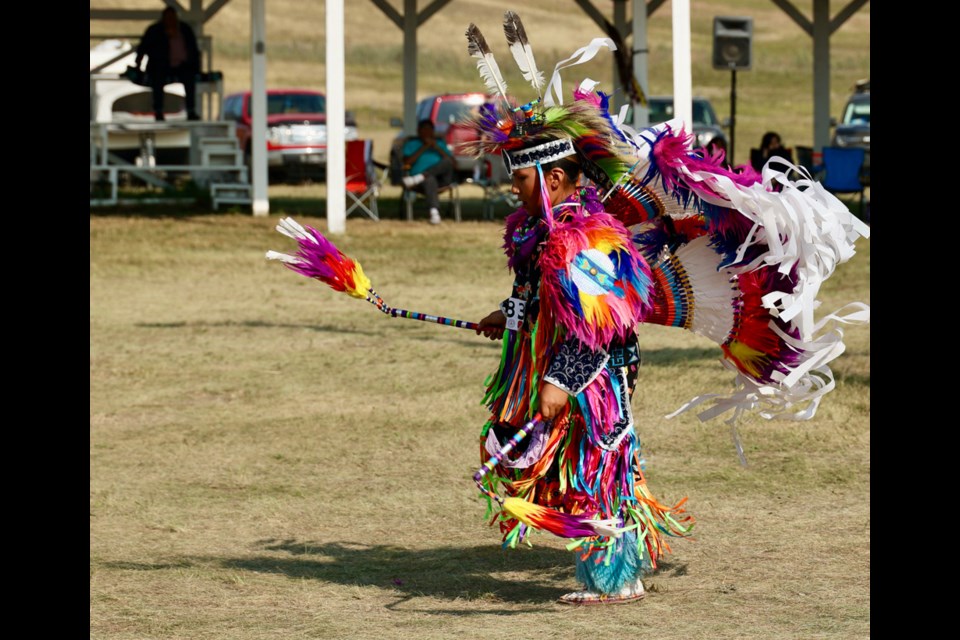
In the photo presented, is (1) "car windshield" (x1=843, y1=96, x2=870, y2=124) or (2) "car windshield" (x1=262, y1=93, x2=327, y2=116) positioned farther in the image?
(2) "car windshield" (x1=262, y1=93, x2=327, y2=116)

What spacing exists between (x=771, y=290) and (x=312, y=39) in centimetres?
4734

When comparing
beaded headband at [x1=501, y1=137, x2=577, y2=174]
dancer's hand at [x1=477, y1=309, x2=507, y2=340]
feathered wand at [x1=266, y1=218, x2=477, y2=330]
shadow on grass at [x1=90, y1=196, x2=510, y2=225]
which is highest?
shadow on grass at [x1=90, y1=196, x2=510, y2=225]

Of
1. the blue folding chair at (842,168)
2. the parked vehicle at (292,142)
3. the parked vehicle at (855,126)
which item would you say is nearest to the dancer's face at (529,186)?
the blue folding chair at (842,168)

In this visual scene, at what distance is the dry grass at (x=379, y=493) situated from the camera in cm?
462

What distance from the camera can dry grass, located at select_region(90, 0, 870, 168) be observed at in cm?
4169

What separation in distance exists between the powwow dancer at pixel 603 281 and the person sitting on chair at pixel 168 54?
507 inches

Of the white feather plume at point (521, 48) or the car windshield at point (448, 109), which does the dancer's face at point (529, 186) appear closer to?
the white feather plume at point (521, 48)

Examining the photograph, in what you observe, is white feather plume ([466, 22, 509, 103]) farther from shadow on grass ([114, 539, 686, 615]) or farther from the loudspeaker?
the loudspeaker

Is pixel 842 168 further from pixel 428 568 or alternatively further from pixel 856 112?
pixel 428 568

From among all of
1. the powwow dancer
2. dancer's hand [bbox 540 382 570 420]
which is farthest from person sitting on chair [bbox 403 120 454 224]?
dancer's hand [bbox 540 382 570 420]

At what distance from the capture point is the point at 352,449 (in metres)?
6.96

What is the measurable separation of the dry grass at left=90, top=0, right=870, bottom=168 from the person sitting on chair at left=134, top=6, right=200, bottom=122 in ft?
56.8
